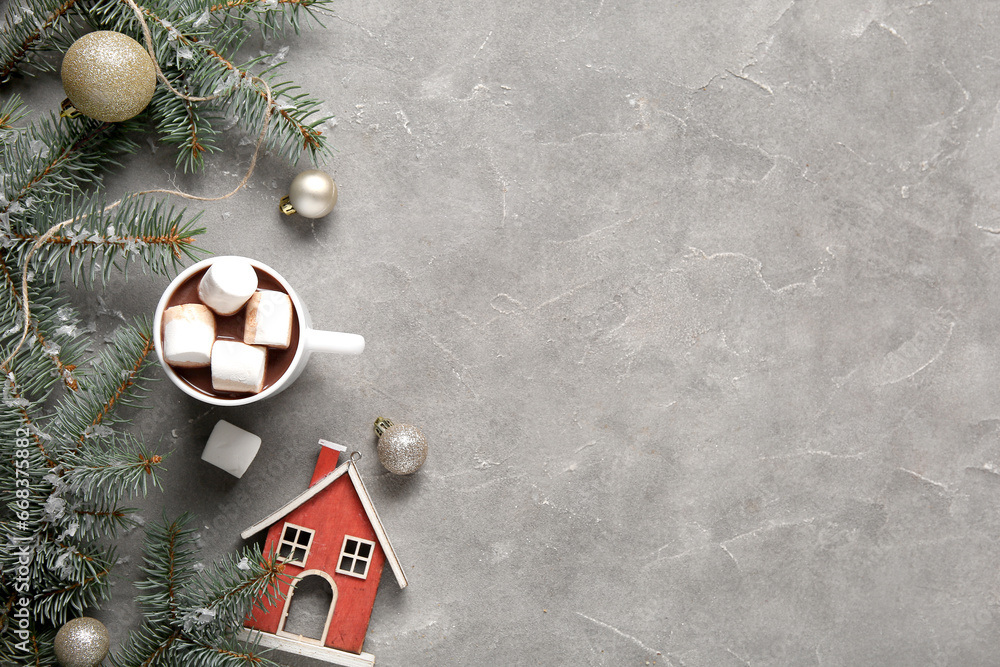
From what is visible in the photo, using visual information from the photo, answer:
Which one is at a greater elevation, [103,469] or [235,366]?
[235,366]

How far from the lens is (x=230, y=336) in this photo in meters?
0.80

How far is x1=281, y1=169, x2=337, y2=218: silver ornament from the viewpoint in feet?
2.90

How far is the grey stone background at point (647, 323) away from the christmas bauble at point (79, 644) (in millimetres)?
125

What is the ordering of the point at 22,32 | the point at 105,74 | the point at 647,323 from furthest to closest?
the point at 647,323, the point at 22,32, the point at 105,74

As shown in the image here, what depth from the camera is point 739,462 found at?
98 cm

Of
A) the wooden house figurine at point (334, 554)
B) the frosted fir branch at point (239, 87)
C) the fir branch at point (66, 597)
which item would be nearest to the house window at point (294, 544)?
the wooden house figurine at point (334, 554)

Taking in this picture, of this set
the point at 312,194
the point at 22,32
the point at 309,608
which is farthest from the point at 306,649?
the point at 22,32

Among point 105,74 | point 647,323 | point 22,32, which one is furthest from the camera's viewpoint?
point 647,323

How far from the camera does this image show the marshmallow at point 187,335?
2.47 ft

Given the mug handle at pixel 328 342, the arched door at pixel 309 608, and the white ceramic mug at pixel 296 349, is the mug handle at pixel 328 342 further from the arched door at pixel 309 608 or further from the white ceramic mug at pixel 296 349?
the arched door at pixel 309 608

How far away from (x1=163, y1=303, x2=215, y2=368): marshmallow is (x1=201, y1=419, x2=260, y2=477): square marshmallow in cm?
17

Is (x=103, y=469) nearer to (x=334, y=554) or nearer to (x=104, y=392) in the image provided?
(x=104, y=392)

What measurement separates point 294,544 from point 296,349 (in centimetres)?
26

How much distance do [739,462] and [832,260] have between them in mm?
323
